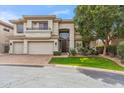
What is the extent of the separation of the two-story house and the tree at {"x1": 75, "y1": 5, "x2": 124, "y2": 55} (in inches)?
221

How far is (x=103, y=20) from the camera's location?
2142 cm

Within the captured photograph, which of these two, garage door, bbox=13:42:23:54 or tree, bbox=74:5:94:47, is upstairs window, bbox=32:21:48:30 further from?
tree, bbox=74:5:94:47

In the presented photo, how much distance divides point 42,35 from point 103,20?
10788 millimetres

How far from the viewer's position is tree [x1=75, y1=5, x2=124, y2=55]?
20.7 meters

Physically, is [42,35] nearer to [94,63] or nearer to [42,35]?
[42,35]

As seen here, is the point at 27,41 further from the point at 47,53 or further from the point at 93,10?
the point at 93,10

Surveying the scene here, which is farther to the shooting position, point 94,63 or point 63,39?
point 63,39

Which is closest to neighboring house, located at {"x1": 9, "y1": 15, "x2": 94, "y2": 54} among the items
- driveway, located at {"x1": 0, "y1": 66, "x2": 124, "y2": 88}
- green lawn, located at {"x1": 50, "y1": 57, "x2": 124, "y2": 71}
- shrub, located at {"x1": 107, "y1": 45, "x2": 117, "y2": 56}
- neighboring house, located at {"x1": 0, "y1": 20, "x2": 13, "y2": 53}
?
neighboring house, located at {"x1": 0, "y1": 20, "x2": 13, "y2": 53}

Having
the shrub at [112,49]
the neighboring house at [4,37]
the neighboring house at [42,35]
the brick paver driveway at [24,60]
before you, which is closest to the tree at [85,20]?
the shrub at [112,49]

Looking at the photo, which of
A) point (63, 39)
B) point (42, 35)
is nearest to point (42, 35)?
point (42, 35)

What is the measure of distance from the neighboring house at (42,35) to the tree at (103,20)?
18.4 feet

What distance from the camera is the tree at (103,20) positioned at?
20734mm

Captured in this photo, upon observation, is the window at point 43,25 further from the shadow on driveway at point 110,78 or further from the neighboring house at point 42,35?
the shadow on driveway at point 110,78
